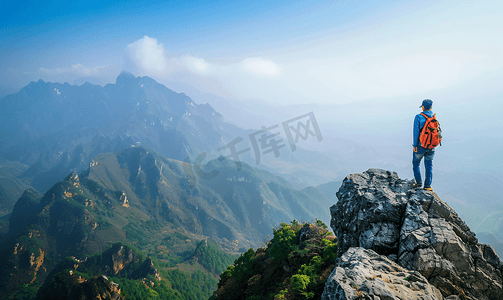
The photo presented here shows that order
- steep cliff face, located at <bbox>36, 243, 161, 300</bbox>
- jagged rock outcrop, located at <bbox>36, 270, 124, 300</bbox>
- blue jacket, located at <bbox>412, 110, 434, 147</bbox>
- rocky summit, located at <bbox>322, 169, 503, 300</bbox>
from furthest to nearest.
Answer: steep cliff face, located at <bbox>36, 243, 161, 300</bbox>
jagged rock outcrop, located at <bbox>36, 270, 124, 300</bbox>
blue jacket, located at <bbox>412, 110, 434, 147</bbox>
rocky summit, located at <bbox>322, 169, 503, 300</bbox>

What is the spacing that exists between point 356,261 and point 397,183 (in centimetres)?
652

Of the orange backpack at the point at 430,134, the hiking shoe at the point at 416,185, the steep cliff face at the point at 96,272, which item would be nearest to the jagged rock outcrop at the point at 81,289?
the steep cliff face at the point at 96,272

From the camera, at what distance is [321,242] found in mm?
18828

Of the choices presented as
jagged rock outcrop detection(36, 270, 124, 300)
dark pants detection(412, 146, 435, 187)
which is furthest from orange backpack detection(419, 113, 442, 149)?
jagged rock outcrop detection(36, 270, 124, 300)

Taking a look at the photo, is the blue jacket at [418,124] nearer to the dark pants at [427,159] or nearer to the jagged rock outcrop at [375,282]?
the dark pants at [427,159]

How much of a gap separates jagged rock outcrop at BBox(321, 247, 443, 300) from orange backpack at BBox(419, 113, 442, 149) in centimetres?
624

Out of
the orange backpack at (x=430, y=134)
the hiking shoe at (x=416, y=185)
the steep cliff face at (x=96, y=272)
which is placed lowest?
the steep cliff face at (x=96, y=272)

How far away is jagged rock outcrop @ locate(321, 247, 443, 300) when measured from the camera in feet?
24.5

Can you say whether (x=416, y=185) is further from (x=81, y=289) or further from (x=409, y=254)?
(x=81, y=289)

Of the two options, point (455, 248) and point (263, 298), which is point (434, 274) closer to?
point (455, 248)

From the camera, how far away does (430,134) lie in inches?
444

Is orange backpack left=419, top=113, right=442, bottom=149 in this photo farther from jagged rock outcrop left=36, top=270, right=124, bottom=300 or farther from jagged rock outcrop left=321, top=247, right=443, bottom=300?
jagged rock outcrop left=36, top=270, right=124, bottom=300

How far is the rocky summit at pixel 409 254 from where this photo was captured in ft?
26.2

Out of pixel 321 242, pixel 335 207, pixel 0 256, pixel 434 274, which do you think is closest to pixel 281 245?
pixel 321 242
